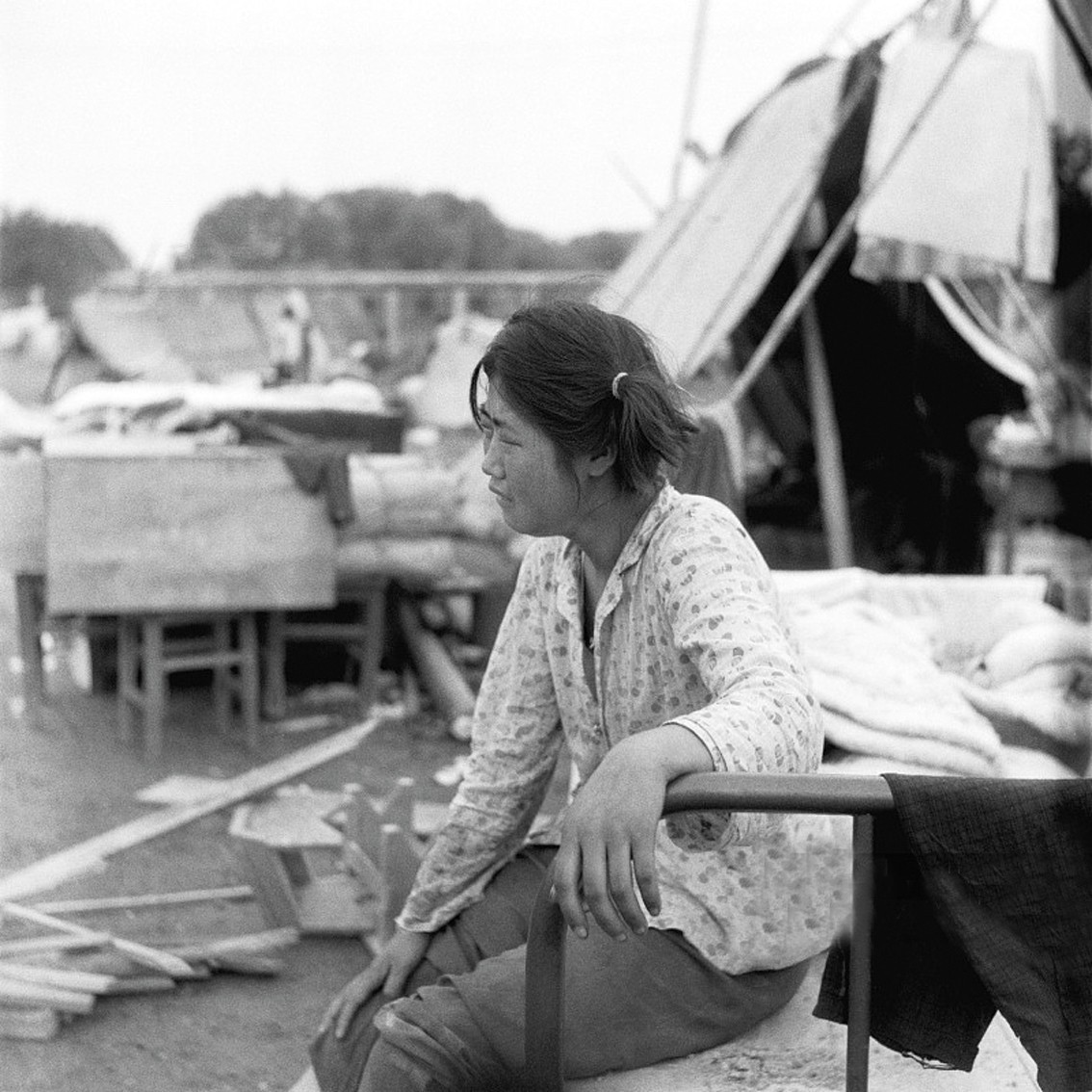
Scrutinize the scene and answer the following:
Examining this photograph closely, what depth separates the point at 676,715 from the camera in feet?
6.27

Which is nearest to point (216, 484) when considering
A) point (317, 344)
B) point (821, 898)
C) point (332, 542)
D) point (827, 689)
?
point (332, 542)

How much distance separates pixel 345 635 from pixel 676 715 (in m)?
4.72

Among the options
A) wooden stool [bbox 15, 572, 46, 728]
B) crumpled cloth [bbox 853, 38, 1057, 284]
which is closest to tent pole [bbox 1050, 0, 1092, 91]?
crumpled cloth [bbox 853, 38, 1057, 284]

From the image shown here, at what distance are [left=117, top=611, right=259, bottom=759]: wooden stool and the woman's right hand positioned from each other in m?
3.90

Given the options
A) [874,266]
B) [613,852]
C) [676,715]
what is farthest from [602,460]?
[874,266]

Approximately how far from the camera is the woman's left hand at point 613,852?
1325mm

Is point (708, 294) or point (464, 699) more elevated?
point (708, 294)

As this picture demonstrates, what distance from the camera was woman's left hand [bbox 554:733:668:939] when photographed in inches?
52.2

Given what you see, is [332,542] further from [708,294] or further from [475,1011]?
[475,1011]

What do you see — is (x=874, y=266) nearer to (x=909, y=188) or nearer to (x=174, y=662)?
(x=909, y=188)

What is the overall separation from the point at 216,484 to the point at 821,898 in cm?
424

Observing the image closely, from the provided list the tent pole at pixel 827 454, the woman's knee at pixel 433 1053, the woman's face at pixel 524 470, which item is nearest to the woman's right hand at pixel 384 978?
the woman's knee at pixel 433 1053

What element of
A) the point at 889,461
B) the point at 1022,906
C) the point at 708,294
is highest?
the point at 708,294

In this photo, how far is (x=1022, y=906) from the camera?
147 cm
